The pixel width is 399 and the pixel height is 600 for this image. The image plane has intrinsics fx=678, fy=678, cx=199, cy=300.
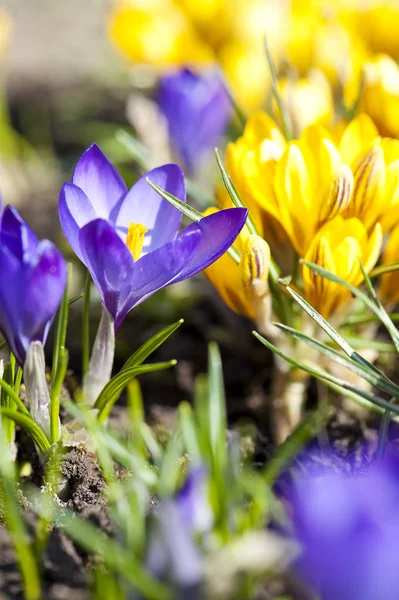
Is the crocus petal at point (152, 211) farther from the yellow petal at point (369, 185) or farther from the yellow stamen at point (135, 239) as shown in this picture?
the yellow petal at point (369, 185)

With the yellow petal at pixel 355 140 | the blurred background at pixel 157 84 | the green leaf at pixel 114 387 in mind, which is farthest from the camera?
the blurred background at pixel 157 84

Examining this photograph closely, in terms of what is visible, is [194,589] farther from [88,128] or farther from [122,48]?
[88,128]

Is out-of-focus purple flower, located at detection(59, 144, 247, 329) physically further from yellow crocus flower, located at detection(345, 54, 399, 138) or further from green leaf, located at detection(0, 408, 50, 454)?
yellow crocus flower, located at detection(345, 54, 399, 138)

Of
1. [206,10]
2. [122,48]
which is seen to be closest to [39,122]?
[122,48]

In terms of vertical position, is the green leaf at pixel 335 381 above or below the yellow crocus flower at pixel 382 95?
below

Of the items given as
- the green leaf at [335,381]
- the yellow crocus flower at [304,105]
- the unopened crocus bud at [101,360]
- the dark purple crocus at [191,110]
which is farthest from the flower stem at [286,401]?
the dark purple crocus at [191,110]

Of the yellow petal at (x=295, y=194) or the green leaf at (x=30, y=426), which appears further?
the yellow petal at (x=295, y=194)

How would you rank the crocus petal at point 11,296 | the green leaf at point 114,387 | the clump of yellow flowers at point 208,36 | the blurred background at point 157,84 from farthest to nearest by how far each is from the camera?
the clump of yellow flowers at point 208,36 → the blurred background at point 157,84 → the green leaf at point 114,387 → the crocus petal at point 11,296

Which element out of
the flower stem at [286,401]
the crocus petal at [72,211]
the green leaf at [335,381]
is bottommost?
the flower stem at [286,401]
